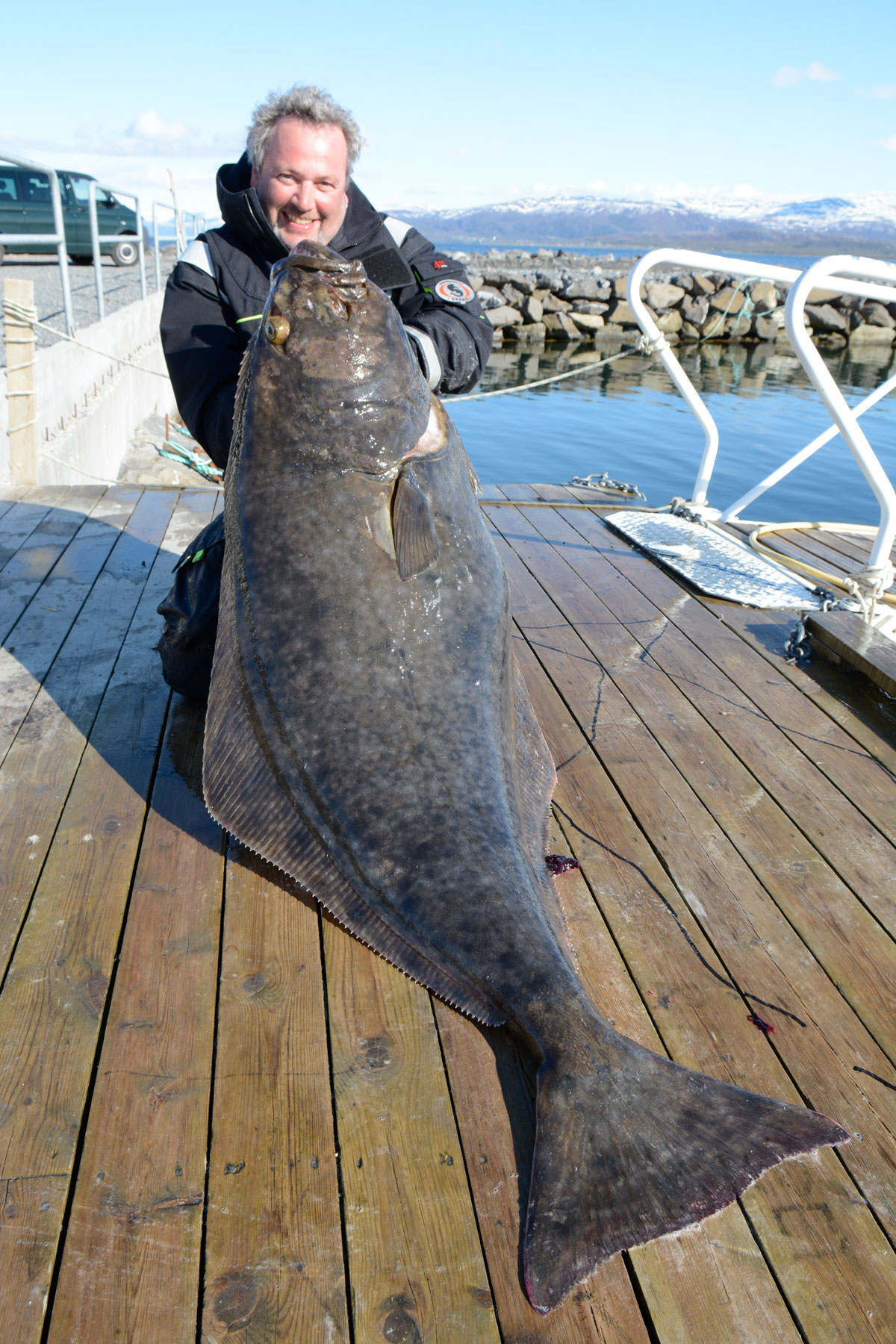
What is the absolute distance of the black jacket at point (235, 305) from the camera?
11.4 ft

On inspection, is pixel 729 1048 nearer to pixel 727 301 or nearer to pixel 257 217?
pixel 257 217

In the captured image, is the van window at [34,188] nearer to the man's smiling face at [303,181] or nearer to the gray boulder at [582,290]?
the man's smiling face at [303,181]

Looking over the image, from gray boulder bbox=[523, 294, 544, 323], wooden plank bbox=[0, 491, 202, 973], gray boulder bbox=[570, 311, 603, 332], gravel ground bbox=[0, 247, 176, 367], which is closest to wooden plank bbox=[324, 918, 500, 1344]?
wooden plank bbox=[0, 491, 202, 973]

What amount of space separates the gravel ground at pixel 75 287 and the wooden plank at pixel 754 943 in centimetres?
782

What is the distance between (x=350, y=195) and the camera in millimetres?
3709

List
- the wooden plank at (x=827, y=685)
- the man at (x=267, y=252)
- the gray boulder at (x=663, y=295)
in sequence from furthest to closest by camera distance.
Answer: the gray boulder at (x=663, y=295) < the wooden plank at (x=827, y=685) < the man at (x=267, y=252)

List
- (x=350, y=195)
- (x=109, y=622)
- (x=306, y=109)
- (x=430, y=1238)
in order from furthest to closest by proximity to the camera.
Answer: (x=109, y=622)
(x=350, y=195)
(x=306, y=109)
(x=430, y=1238)

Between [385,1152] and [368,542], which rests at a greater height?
[368,542]

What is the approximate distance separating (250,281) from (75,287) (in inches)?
671

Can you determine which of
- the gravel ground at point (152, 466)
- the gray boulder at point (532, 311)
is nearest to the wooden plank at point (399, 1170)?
the gravel ground at point (152, 466)

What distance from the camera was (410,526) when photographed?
8.02 feet

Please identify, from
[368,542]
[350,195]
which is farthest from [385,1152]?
[350,195]

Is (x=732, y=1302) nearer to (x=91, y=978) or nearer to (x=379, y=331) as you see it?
(x=91, y=978)

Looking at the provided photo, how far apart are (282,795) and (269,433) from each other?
103 cm
